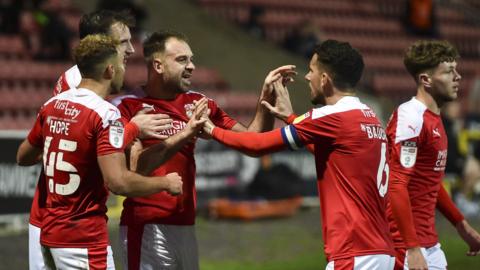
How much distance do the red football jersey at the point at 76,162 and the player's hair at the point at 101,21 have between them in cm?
99

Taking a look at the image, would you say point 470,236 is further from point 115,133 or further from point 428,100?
point 115,133

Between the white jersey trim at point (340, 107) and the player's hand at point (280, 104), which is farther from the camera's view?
Answer: the player's hand at point (280, 104)

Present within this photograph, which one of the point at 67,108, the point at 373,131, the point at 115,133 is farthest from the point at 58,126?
the point at 373,131

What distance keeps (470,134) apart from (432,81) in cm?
1142

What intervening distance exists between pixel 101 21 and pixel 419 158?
2323mm

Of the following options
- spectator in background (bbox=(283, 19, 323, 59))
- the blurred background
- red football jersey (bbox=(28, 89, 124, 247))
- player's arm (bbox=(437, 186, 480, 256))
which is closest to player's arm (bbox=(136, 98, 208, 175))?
red football jersey (bbox=(28, 89, 124, 247))

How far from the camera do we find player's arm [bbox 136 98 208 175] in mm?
5961

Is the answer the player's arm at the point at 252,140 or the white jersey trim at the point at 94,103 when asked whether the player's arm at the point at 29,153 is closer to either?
the white jersey trim at the point at 94,103

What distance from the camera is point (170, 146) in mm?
6016

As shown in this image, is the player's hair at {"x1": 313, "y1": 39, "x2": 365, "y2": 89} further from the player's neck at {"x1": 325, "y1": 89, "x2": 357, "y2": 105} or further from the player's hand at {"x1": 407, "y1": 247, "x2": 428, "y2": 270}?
the player's hand at {"x1": 407, "y1": 247, "x2": 428, "y2": 270}

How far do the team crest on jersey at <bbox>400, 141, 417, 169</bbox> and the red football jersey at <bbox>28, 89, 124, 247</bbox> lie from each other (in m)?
1.92

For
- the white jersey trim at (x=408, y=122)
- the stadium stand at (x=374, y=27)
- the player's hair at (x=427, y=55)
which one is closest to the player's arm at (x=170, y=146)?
the white jersey trim at (x=408, y=122)

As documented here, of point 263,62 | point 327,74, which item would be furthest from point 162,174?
point 263,62

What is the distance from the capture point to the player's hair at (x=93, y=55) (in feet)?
18.4
